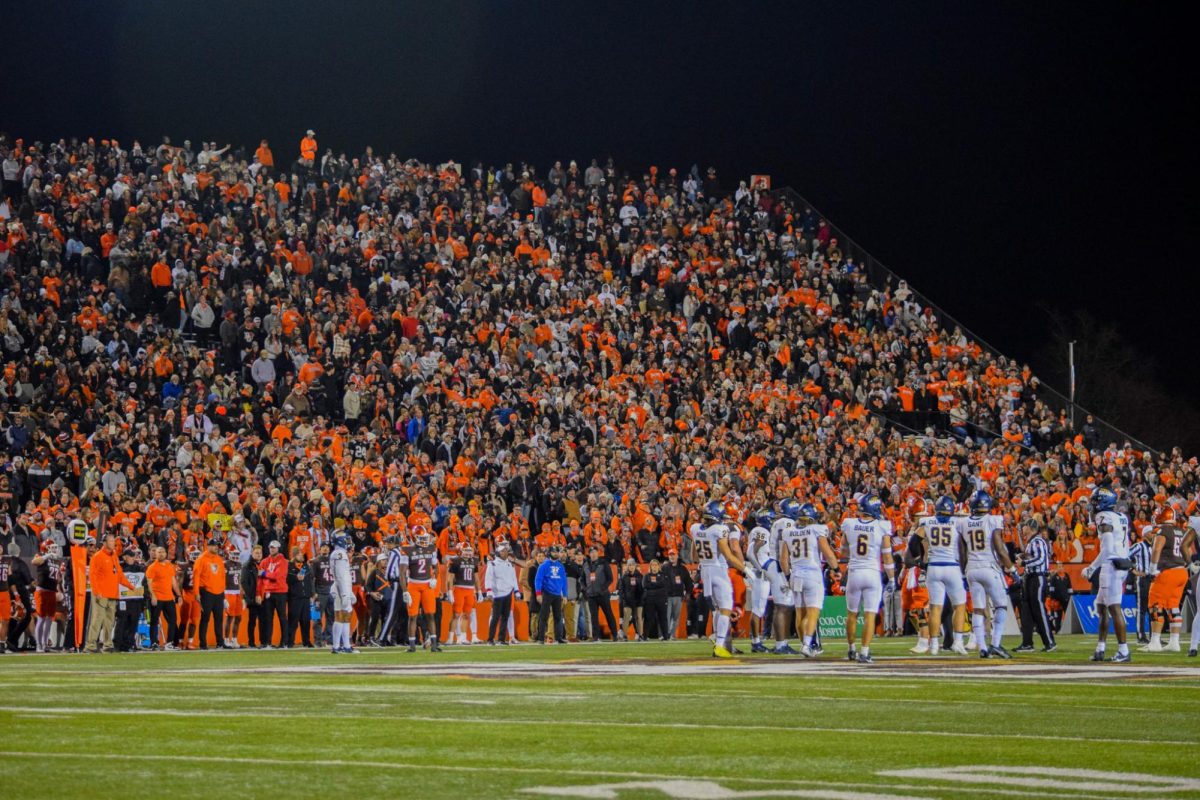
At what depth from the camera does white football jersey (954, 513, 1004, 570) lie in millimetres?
18641

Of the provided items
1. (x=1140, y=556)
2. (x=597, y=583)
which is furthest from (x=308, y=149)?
(x=1140, y=556)

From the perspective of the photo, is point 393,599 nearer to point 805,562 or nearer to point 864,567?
point 805,562

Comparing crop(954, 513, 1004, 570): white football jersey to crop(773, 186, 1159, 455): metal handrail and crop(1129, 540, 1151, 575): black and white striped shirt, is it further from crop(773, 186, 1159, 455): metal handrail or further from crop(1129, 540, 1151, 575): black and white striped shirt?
crop(773, 186, 1159, 455): metal handrail

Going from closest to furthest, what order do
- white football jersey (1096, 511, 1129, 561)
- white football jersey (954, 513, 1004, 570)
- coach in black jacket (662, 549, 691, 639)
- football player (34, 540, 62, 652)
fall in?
white football jersey (954, 513, 1004, 570)
white football jersey (1096, 511, 1129, 561)
football player (34, 540, 62, 652)
coach in black jacket (662, 549, 691, 639)

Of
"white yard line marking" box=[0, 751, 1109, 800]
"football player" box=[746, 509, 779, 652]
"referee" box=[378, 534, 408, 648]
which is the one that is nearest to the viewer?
"white yard line marking" box=[0, 751, 1109, 800]

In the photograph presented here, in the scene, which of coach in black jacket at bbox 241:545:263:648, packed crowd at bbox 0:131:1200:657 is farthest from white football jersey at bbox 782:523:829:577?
coach in black jacket at bbox 241:545:263:648

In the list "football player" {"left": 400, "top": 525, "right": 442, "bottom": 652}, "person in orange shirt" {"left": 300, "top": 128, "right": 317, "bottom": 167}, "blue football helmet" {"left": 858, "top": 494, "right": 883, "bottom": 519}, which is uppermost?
"person in orange shirt" {"left": 300, "top": 128, "right": 317, "bottom": 167}

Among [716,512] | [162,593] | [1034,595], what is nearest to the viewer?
[716,512]

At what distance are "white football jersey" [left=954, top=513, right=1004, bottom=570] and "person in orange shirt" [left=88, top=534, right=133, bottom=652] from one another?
11298mm

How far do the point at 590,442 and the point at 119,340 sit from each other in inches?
350

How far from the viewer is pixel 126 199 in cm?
3369

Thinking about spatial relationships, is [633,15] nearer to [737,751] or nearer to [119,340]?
[119,340]

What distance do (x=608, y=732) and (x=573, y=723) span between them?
624 mm

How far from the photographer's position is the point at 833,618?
28203 millimetres
